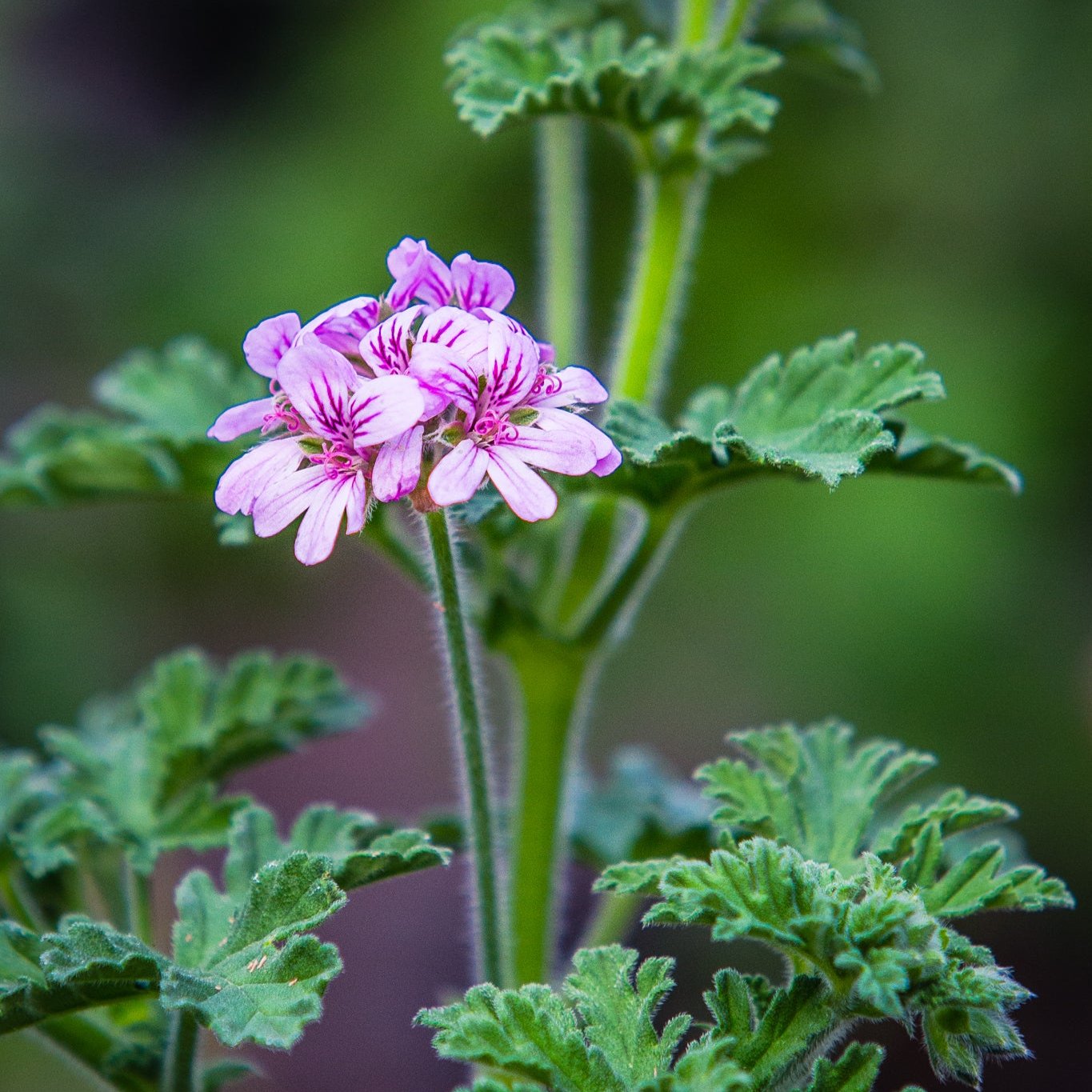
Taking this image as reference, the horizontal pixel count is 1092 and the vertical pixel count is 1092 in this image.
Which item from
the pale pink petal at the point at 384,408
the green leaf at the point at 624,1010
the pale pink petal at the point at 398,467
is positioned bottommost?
the green leaf at the point at 624,1010

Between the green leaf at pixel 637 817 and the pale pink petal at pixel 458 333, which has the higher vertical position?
the pale pink petal at pixel 458 333

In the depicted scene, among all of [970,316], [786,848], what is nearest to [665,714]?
[970,316]

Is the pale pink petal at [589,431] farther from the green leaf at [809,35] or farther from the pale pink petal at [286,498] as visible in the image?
the green leaf at [809,35]

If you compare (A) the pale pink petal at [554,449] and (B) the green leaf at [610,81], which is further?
(B) the green leaf at [610,81]

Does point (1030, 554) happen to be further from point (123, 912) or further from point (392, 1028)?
point (123, 912)

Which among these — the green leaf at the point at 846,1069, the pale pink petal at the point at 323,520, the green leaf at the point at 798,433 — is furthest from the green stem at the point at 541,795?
the green leaf at the point at 846,1069

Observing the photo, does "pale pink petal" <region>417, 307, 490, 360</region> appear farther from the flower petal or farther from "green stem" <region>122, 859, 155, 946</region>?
"green stem" <region>122, 859, 155, 946</region>

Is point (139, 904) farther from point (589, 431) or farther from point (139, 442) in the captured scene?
point (589, 431)
